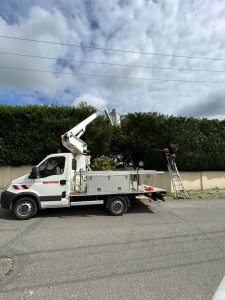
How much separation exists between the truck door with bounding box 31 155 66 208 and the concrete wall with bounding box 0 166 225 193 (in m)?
6.01

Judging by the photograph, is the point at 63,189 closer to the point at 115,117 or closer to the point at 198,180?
the point at 115,117

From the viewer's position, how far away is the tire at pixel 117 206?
557 cm

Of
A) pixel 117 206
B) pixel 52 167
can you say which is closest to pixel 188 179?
pixel 117 206

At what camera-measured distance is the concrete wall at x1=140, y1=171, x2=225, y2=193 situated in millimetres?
10125

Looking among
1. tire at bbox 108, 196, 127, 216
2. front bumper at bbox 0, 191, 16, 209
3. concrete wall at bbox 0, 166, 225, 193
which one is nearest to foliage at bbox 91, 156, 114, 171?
concrete wall at bbox 0, 166, 225, 193

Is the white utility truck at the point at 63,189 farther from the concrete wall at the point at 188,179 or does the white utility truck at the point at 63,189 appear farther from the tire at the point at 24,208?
the concrete wall at the point at 188,179

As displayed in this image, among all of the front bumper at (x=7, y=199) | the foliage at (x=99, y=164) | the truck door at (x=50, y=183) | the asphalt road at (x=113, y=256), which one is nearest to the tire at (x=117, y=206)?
the asphalt road at (x=113, y=256)

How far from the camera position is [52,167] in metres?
5.52

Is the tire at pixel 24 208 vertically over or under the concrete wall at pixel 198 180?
under

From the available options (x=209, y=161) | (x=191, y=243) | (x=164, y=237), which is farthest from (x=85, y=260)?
(x=209, y=161)

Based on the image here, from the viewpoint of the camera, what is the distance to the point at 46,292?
2229mm

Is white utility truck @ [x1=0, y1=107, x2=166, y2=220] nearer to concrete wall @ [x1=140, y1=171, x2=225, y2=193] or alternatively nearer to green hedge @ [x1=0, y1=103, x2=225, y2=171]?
concrete wall @ [x1=140, y1=171, x2=225, y2=193]

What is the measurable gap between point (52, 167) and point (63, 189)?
0.82m

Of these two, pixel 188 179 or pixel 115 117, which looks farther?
pixel 188 179
